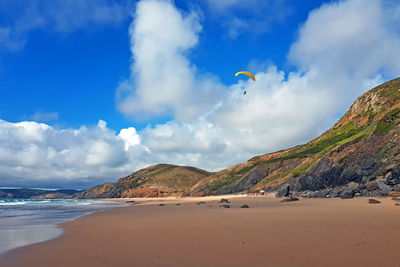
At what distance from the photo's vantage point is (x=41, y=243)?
32.3 ft

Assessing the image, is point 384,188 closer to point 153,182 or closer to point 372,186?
point 372,186

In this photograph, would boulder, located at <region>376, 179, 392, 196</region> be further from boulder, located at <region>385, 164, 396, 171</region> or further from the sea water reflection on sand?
the sea water reflection on sand

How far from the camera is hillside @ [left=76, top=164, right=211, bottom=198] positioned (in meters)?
139

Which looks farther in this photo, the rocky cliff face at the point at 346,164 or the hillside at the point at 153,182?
the hillside at the point at 153,182

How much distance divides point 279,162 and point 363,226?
75377 millimetres

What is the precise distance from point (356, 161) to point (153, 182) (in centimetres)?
12322

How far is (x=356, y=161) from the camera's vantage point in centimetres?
4525

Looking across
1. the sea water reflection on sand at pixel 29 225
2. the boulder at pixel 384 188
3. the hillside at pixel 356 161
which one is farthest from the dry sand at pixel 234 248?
the hillside at pixel 356 161

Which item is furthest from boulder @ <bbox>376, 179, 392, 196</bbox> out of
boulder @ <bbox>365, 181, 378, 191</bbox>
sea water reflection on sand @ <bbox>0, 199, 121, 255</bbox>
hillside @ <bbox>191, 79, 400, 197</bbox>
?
sea water reflection on sand @ <bbox>0, 199, 121, 255</bbox>

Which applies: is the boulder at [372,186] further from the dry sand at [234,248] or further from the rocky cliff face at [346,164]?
the dry sand at [234,248]

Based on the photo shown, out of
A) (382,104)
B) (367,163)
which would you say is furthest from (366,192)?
(382,104)

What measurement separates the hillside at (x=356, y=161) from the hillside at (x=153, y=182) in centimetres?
5745

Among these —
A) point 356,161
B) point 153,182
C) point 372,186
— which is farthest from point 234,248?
point 153,182

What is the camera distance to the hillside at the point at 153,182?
138800mm
